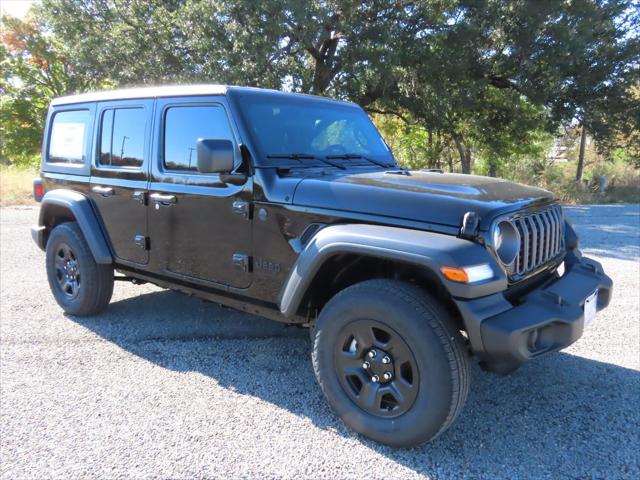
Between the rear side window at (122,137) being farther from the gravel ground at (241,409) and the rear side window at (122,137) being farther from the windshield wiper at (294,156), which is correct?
the gravel ground at (241,409)

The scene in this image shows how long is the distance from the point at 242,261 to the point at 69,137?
8.17ft

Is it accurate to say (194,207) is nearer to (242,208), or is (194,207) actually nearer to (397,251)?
(242,208)

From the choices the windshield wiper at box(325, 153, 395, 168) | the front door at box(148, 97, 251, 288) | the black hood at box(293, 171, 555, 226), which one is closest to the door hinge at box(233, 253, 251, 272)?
the front door at box(148, 97, 251, 288)

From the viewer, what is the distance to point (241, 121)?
10.3 ft

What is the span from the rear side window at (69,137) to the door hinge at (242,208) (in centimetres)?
196

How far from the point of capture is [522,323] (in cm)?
228

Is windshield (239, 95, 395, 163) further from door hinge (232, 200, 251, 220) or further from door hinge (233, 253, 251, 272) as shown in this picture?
door hinge (233, 253, 251, 272)

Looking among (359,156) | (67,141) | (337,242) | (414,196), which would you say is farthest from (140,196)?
(414,196)

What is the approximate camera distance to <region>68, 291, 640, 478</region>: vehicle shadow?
253cm

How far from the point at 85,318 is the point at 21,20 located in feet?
81.3

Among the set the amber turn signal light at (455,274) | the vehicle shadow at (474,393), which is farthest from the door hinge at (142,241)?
the amber turn signal light at (455,274)

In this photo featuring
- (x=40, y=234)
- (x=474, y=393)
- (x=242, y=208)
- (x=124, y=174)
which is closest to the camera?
(x=242, y=208)

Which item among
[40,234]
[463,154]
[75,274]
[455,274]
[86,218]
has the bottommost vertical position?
[75,274]

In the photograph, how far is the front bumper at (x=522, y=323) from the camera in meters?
2.25
